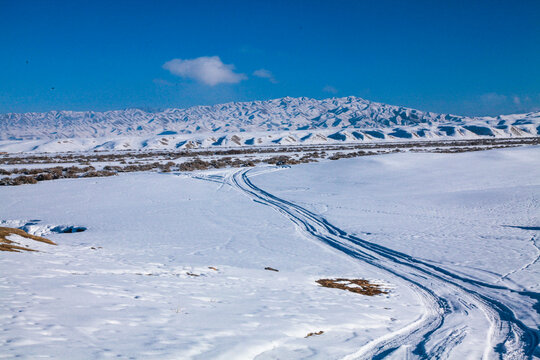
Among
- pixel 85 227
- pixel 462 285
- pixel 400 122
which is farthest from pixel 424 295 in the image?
pixel 400 122

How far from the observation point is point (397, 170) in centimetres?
2719

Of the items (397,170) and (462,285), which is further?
(397,170)

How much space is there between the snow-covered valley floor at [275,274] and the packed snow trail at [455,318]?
31 mm

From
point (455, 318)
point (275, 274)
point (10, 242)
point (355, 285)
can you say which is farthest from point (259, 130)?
point (455, 318)

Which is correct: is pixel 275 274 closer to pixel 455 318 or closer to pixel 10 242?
pixel 455 318

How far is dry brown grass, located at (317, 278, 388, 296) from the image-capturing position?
282 inches

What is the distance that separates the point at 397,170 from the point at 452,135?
83.7m

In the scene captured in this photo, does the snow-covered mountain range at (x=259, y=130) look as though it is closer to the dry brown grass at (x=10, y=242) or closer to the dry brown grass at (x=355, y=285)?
the dry brown grass at (x=10, y=242)

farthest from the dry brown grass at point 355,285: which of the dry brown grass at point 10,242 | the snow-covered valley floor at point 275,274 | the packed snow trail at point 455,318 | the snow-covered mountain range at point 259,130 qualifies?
the snow-covered mountain range at point 259,130

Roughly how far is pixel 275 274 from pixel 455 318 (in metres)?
3.73

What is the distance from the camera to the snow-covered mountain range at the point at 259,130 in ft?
271

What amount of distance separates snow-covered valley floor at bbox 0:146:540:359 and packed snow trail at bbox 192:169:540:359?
31mm

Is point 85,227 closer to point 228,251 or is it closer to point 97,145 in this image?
point 228,251

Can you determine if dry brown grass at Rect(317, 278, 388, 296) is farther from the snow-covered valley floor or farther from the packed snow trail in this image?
the packed snow trail
